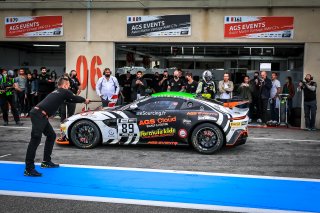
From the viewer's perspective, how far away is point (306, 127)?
43.4ft

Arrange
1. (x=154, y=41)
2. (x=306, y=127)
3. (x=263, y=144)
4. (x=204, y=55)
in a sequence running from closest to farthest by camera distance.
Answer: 1. (x=263, y=144)
2. (x=306, y=127)
3. (x=154, y=41)
4. (x=204, y=55)

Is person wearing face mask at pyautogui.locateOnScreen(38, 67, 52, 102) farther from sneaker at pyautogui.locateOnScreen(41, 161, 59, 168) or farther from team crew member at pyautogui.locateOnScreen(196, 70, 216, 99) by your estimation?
sneaker at pyautogui.locateOnScreen(41, 161, 59, 168)

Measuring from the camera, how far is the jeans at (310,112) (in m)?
12.9

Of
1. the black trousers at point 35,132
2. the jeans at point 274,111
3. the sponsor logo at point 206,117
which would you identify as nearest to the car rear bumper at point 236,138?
the sponsor logo at point 206,117

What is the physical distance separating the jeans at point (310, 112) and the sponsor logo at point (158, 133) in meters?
6.22

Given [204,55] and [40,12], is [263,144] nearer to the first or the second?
[40,12]

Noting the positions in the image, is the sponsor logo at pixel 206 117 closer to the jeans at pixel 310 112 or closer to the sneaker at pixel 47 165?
the sneaker at pixel 47 165

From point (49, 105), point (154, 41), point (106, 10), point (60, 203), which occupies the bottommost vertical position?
point (60, 203)

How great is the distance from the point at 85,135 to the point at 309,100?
7.61 m

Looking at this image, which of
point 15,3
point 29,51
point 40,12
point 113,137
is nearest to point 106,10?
point 40,12

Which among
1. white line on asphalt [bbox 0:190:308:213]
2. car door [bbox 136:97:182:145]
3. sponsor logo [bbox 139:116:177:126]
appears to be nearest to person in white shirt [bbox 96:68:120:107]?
car door [bbox 136:97:182:145]

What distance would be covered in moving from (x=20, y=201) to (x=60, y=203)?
1.79ft

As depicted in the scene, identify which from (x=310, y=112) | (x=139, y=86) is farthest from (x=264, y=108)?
(x=139, y=86)

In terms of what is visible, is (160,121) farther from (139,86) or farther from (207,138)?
(139,86)
